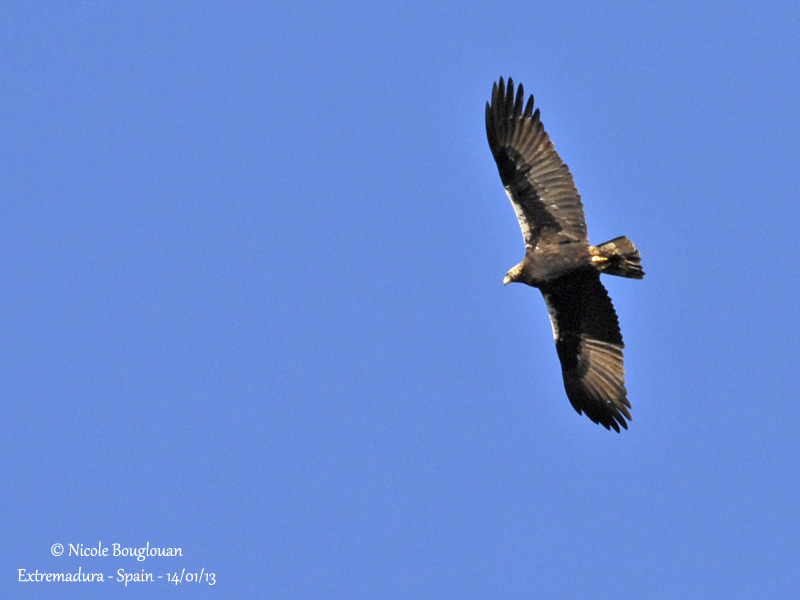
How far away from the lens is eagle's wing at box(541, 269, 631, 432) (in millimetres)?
20812

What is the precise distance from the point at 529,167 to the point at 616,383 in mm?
3903

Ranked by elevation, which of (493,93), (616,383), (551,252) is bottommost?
(616,383)

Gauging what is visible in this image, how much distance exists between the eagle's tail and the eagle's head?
4.19 feet

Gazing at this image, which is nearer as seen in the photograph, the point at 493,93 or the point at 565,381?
the point at 493,93

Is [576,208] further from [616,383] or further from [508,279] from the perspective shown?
[616,383]

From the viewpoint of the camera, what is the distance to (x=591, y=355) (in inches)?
832

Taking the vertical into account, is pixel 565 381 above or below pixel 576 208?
below

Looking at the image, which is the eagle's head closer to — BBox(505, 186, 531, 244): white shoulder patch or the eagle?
the eagle

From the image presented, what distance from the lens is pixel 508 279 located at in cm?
2064

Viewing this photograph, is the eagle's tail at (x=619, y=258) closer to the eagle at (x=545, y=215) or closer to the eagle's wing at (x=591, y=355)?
the eagle at (x=545, y=215)

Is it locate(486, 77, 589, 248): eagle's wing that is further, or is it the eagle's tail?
locate(486, 77, 589, 248): eagle's wing

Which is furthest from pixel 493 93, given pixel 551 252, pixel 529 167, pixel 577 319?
pixel 577 319

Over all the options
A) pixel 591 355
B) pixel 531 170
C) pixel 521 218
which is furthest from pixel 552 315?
pixel 531 170

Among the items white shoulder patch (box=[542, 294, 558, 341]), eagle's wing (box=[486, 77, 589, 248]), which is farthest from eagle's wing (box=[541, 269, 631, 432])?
eagle's wing (box=[486, 77, 589, 248])
